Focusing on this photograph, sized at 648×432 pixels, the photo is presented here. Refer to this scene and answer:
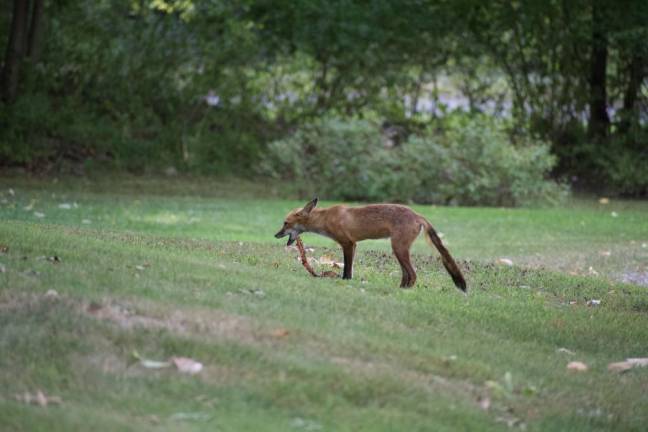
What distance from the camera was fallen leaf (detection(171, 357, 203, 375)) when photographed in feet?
17.7

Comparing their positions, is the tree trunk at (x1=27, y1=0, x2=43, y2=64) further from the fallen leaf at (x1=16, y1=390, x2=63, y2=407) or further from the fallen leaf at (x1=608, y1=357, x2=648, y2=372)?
the fallen leaf at (x1=16, y1=390, x2=63, y2=407)

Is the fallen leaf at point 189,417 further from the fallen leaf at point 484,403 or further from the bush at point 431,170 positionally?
the bush at point 431,170

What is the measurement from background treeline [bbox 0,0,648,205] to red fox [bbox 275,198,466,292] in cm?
1293

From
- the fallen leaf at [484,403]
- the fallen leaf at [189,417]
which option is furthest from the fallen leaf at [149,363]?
the fallen leaf at [484,403]

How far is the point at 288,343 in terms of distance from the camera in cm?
598

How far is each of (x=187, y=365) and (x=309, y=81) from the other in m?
21.3

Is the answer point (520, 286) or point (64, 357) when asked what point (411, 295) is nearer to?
point (520, 286)

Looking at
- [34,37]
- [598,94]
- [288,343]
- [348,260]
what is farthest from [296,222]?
[598,94]

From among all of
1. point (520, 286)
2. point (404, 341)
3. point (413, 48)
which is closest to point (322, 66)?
point (413, 48)

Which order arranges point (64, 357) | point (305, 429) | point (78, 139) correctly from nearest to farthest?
point (305, 429) < point (64, 357) < point (78, 139)

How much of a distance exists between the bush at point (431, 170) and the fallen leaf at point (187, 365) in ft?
50.2

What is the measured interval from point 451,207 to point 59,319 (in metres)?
15.0

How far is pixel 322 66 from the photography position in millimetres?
26234

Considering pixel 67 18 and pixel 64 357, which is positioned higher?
pixel 67 18
